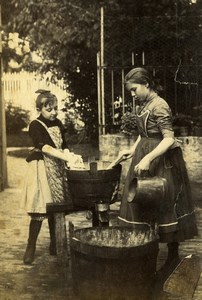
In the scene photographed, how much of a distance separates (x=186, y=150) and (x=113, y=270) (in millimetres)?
2468

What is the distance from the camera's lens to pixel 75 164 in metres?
4.26

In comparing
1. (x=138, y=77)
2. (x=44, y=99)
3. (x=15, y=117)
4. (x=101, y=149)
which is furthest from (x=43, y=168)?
(x=15, y=117)

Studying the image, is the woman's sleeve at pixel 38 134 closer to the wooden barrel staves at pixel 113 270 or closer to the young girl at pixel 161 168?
the young girl at pixel 161 168

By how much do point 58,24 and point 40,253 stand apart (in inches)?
81.1

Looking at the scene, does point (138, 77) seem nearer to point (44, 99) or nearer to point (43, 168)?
point (44, 99)

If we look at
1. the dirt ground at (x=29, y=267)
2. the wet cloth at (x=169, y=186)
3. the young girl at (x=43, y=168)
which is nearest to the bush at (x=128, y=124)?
the dirt ground at (x=29, y=267)

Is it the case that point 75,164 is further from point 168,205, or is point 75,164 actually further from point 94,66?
point 94,66

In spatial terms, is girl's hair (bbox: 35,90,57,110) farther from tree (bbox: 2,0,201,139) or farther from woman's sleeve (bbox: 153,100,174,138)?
woman's sleeve (bbox: 153,100,174,138)

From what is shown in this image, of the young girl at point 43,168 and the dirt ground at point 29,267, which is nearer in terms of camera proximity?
the dirt ground at point 29,267

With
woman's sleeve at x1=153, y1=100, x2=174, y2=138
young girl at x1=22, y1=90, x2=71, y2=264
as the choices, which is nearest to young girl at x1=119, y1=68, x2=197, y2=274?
woman's sleeve at x1=153, y1=100, x2=174, y2=138

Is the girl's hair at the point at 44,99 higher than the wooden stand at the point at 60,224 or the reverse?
higher

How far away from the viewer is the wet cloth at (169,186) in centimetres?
408

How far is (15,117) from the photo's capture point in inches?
241

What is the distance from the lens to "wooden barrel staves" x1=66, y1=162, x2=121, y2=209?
12.8ft
